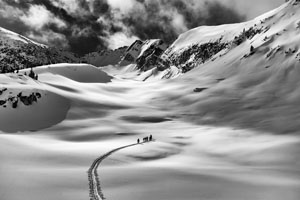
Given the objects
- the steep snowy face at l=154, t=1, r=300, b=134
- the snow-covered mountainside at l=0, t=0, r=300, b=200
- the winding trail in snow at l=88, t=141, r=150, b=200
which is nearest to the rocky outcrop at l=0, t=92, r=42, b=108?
the snow-covered mountainside at l=0, t=0, r=300, b=200

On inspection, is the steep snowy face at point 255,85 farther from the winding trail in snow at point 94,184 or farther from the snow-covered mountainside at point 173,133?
the winding trail in snow at point 94,184

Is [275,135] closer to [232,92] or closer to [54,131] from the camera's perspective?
[54,131]

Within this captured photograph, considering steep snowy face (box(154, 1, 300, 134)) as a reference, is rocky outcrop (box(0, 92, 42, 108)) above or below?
below

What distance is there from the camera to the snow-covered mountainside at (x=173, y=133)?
1959 centimetres

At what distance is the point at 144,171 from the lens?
79.6ft

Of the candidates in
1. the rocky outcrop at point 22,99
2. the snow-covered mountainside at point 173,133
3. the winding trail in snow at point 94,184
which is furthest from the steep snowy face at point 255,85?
the winding trail in snow at point 94,184

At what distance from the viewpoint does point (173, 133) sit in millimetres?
62125

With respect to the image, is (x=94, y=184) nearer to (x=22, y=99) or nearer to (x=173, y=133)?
(x=173, y=133)

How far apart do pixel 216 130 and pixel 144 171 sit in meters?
40.4

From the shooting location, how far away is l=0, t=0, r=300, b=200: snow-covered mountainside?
64.3ft

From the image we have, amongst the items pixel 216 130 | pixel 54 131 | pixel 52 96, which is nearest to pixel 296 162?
pixel 216 130

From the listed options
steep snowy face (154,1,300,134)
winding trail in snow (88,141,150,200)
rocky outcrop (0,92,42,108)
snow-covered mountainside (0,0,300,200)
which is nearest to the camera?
winding trail in snow (88,141,150,200)

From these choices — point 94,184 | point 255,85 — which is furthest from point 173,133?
point 255,85

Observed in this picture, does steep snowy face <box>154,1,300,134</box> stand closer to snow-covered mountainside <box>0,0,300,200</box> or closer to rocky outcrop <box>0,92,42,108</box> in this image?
snow-covered mountainside <box>0,0,300,200</box>
